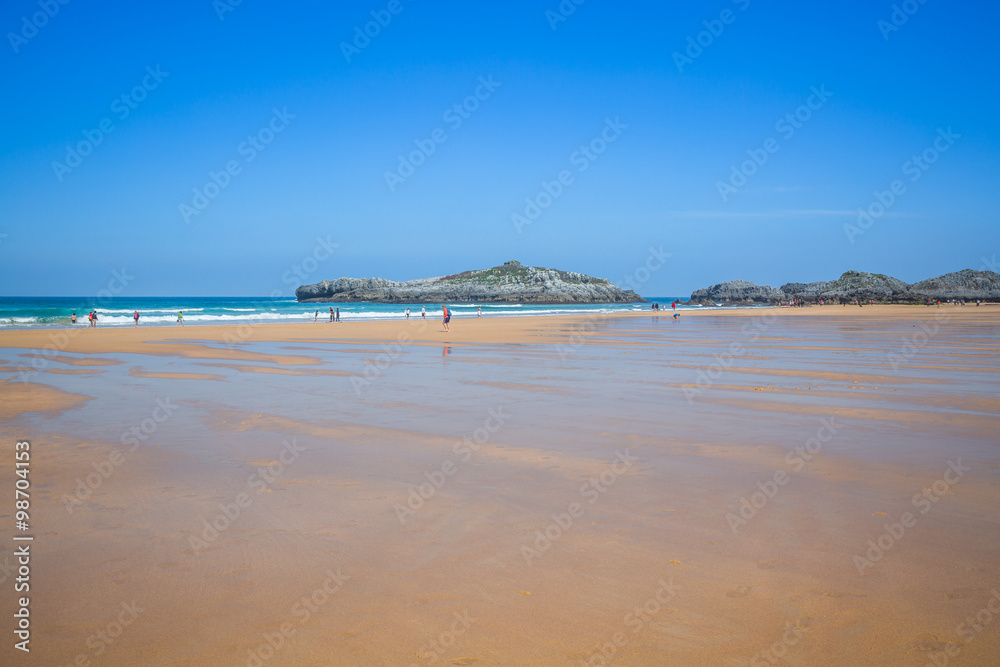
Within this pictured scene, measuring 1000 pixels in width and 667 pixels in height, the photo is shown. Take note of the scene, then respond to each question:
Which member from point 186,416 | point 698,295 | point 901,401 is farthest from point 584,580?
point 698,295

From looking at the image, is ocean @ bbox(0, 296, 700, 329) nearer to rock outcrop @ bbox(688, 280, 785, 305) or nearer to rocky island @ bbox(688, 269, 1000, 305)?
rocky island @ bbox(688, 269, 1000, 305)

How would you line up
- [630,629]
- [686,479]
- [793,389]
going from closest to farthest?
[630,629] < [686,479] < [793,389]

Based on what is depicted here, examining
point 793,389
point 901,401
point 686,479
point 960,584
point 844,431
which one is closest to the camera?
point 960,584

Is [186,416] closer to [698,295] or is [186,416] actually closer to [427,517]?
[427,517]

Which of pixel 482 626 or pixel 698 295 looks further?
pixel 698 295

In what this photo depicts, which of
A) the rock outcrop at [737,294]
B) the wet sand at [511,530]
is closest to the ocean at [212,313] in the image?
the wet sand at [511,530]

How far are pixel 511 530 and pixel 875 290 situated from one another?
130876 mm

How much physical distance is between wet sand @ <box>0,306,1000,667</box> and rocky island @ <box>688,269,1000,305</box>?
120120mm

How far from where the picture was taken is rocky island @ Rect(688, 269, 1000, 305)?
111 meters

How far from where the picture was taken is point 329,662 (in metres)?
3.34

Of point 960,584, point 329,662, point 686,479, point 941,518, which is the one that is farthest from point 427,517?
point 941,518

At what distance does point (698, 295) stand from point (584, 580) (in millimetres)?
169901

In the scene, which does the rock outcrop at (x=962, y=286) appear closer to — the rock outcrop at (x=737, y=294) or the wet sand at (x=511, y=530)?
the rock outcrop at (x=737, y=294)

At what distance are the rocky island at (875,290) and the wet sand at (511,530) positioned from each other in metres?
120
